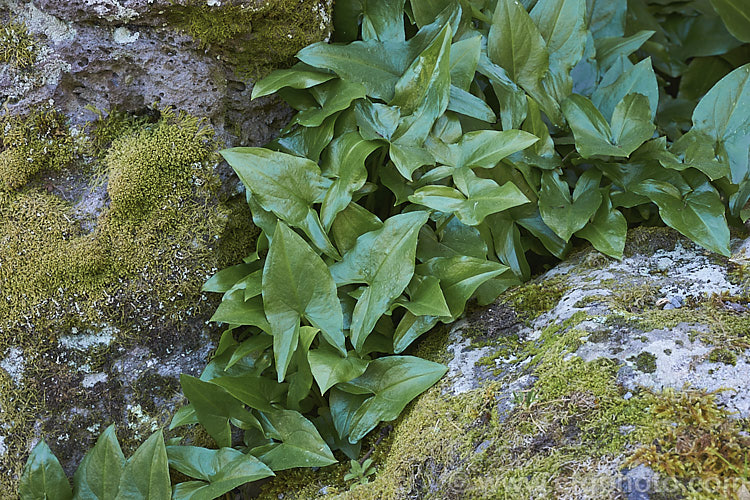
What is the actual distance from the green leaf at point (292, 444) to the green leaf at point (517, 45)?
1.31 meters

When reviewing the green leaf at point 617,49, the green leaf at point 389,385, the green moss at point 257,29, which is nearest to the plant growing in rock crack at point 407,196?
the green leaf at point 389,385

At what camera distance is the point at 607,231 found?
1843 mm

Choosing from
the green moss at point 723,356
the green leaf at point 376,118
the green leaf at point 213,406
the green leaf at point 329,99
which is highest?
the green leaf at point 329,99

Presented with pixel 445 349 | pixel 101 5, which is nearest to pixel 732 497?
pixel 445 349

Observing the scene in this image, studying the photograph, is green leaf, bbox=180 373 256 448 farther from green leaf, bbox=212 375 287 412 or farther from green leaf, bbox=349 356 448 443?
green leaf, bbox=349 356 448 443

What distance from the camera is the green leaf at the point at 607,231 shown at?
5.88 ft

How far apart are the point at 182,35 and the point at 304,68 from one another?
40cm

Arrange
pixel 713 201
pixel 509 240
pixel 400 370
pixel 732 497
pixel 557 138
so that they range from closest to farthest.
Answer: pixel 732 497 → pixel 400 370 → pixel 713 201 → pixel 509 240 → pixel 557 138

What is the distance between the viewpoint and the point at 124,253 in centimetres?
188

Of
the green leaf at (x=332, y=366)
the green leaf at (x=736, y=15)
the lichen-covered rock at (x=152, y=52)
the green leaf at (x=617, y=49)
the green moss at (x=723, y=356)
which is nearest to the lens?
the green moss at (x=723, y=356)

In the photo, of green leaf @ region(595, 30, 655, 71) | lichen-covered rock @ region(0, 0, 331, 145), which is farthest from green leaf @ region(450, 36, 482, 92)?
green leaf @ region(595, 30, 655, 71)

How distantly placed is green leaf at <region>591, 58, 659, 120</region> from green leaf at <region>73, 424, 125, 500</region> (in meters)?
1.89

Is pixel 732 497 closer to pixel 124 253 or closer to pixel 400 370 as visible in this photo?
pixel 400 370

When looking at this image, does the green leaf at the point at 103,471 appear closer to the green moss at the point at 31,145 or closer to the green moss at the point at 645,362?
the green moss at the point at 31,145
